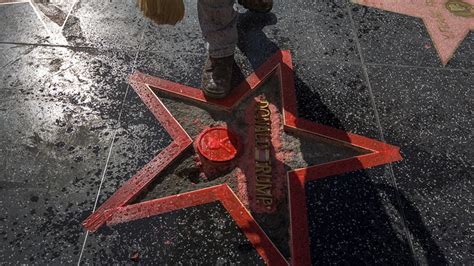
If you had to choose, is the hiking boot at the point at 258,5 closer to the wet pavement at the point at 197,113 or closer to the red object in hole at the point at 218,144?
the wet pavement at the point at 197,113

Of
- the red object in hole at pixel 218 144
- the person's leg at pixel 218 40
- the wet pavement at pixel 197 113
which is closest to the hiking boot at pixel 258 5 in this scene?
the wet pavement at pixel 197 113

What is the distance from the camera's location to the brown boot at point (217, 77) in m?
2.21

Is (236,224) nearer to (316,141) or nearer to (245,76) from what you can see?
(316,141)

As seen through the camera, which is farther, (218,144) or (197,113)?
(197,113)

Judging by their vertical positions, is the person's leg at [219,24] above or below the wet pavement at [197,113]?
above

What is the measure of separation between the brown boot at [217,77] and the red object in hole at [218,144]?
231 mm

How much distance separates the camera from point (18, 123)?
2162 millimetres

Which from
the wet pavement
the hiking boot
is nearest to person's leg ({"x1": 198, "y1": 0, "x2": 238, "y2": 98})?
the wet pavement

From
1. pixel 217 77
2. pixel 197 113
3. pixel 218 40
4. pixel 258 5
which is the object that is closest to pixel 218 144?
pixel 197 113

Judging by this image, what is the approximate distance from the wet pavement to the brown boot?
12cm

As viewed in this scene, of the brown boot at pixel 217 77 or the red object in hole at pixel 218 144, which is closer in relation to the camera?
the red object in hole at pixel 218 144

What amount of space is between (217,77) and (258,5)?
0.76m

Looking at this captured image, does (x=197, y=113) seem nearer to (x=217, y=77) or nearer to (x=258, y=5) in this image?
(x=217, y=77)

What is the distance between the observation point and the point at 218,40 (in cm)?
220
